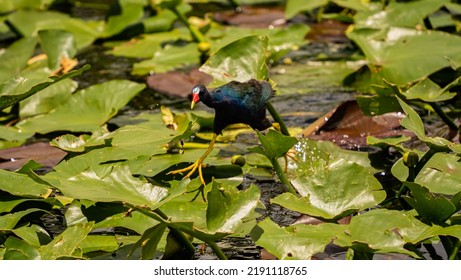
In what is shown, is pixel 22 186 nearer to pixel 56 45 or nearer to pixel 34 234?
pixel 34 234

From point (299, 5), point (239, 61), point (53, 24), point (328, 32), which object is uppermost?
point (239, 61)

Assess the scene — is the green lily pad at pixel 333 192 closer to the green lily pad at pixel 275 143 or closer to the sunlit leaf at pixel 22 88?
the green lily pad at pixel 275 143

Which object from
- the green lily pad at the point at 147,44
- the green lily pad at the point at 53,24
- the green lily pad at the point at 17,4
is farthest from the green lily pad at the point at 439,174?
the green lily pad at the point at 17,4

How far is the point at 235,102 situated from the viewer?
2.38 metres

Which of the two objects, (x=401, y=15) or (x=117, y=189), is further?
(x=401, y=15)

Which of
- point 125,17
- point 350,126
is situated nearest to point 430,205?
point 350,126

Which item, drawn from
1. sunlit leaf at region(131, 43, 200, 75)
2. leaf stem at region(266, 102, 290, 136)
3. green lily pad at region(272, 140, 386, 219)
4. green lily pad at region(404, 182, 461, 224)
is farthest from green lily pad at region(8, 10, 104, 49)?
green lily pad at region(404, 182, 461, 224)

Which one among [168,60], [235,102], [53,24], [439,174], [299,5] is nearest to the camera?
[439,174]

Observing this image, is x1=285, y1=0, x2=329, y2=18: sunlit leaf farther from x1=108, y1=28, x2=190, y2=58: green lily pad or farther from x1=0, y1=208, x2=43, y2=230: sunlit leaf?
x1=0, y1=208, x2=43, y2=230: sunlit leaf

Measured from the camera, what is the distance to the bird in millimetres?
2354

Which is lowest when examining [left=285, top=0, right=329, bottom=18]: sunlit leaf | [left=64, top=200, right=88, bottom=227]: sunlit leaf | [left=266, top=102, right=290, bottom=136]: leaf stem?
[left=285, top=0, right=329, bottom=18]: sunlit leaf
